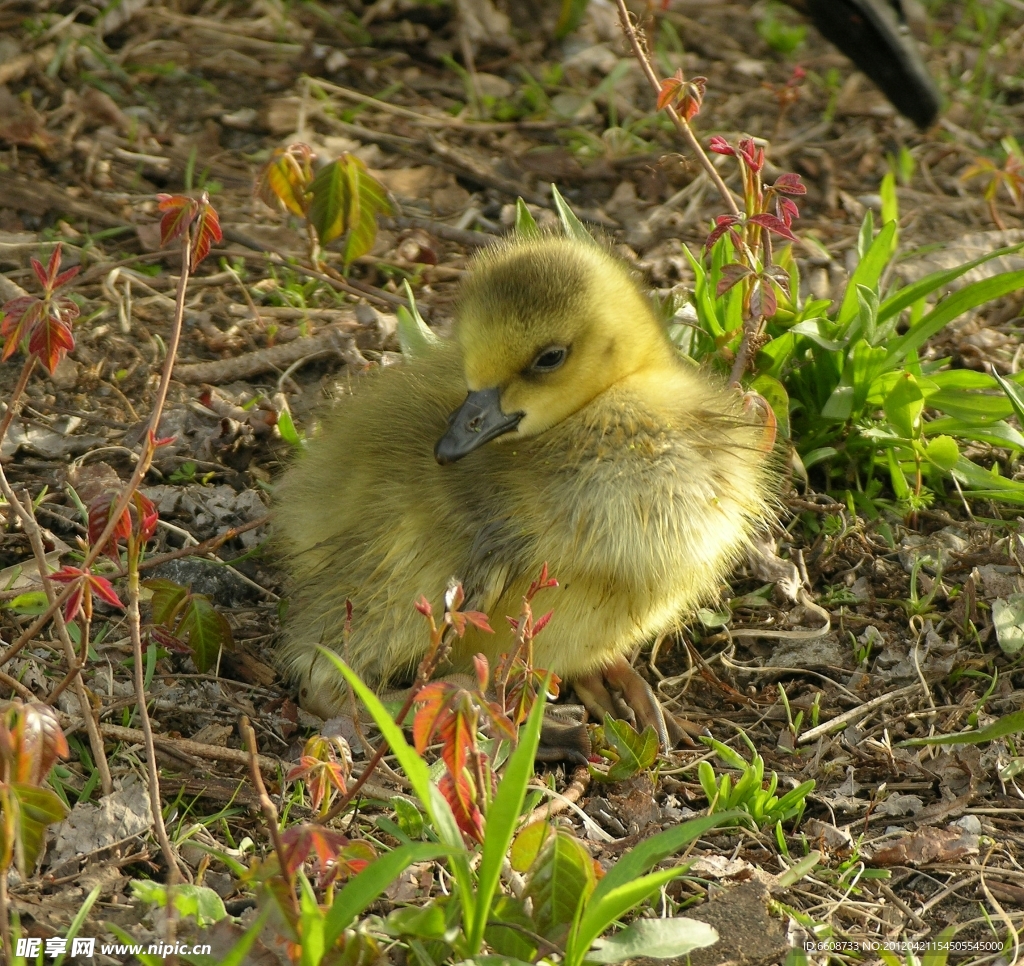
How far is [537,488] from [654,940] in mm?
981

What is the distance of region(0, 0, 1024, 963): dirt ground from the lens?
2.51 metres

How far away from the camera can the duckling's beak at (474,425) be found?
2607mm

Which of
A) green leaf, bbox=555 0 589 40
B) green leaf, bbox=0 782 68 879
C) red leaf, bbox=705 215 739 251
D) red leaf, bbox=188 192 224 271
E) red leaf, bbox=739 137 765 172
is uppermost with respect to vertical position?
red leaf, bbox=188 192 224 271

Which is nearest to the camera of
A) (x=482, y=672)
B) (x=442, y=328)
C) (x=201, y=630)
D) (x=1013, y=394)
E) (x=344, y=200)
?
(x=482, y=672)

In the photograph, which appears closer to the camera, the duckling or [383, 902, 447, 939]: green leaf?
[383, 902, 447, 939]: green leaf

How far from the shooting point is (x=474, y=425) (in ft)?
8.67

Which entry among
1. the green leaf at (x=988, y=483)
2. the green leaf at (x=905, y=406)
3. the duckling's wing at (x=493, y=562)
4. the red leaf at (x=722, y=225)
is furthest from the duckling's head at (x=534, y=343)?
the green leaf at (x=988, y=483)

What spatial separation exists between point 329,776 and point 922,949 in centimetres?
111

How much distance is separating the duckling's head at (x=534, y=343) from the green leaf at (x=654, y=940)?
A: 101cm

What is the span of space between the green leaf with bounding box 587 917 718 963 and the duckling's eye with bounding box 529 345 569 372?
114cm

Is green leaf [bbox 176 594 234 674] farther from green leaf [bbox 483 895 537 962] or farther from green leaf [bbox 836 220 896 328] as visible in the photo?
green leaf [bbox 836 220 896 328]

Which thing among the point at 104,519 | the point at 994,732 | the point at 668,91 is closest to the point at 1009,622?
the point at 994,732

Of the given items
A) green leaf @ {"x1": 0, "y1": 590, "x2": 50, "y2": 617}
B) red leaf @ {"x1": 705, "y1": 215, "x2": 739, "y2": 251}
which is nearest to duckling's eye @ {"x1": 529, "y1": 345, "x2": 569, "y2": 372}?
red leaf @ {"x1": 705, "y1": 215, "x2": 739, "y2": 251}

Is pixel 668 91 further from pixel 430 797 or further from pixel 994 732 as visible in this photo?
pixel 430 797
